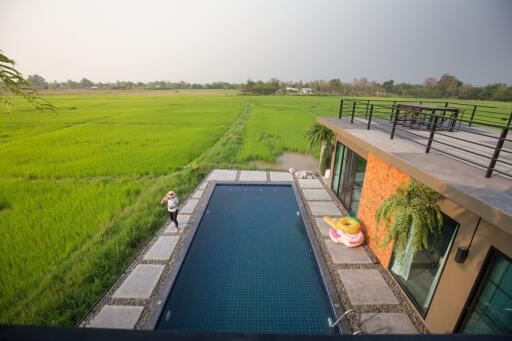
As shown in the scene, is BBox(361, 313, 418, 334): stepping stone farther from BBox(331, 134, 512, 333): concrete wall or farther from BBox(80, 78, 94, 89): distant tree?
BBox(80, 78, 94, 89): distant tree

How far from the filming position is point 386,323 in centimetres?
465

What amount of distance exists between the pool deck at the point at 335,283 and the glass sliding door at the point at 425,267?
26cm

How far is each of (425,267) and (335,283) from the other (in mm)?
1776

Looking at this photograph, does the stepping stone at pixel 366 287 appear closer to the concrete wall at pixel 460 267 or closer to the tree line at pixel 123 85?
the concrete wall at pixel 460 267

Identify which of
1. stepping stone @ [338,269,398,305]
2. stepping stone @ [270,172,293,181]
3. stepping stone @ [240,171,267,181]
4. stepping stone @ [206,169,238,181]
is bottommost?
stepping stone @ [270,172,293,181]

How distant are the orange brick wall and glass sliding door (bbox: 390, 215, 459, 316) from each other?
604 millimetres

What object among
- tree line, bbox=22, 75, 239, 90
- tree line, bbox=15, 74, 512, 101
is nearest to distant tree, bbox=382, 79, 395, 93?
tree line, bbox=15, 74, 512, 101

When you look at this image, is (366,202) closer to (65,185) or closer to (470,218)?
(470,218)

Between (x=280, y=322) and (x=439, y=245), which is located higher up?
(x=439, y=245)

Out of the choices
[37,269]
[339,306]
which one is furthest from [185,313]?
[37,269]

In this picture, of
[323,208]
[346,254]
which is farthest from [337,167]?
[346,254]

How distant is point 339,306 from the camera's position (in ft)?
16.3

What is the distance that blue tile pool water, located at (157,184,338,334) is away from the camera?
4891mm

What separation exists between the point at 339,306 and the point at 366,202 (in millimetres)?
3071
